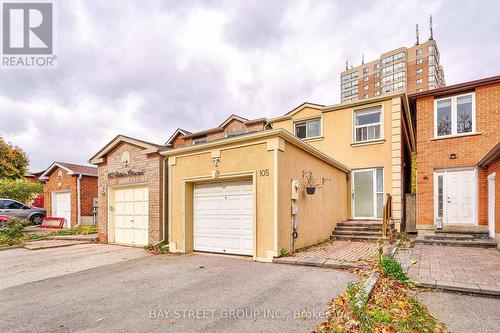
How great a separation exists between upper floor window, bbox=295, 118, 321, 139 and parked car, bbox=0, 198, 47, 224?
59.1 feet

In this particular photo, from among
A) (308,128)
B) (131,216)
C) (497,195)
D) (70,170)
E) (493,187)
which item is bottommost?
(131,216)

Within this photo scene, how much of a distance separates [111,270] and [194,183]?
3453mm

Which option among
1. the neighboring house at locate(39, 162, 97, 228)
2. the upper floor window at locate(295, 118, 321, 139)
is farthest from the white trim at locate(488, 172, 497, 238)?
the neighboring house at locate(39, 162, 97, 228)

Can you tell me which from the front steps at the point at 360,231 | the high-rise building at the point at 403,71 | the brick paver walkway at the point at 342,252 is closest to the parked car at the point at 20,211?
the brick paver walkway at the point at 342,252

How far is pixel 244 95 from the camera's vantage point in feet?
61.1

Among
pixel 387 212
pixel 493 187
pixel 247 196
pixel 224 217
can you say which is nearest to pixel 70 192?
pixel 224 217

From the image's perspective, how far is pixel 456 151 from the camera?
10242 millimetres

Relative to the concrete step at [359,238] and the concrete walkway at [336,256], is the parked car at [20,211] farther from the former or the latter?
the concrete step at [359,238]

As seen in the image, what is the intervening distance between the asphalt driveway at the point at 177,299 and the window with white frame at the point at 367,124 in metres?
8.31

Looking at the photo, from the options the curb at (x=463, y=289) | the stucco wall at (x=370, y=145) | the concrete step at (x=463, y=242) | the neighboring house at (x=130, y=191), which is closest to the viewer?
the curb at (x=463, y=289)

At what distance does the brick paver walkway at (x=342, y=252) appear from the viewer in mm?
6884

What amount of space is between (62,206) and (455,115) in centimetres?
2281

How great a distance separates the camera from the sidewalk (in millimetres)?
4633

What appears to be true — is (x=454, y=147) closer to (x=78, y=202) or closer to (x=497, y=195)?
(x=497, y=195)
